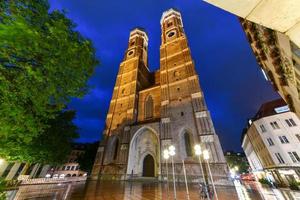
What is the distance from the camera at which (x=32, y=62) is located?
4922mm

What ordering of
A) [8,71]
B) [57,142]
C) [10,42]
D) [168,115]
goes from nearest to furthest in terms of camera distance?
[10,42] → [8,71] → [57,142] → [168,115]

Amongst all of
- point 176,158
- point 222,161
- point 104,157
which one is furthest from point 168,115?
point 104,157

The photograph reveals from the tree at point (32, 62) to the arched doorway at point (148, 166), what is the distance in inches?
597

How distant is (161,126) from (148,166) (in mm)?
5833

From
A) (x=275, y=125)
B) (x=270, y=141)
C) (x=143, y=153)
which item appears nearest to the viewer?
(x=143, y=153)

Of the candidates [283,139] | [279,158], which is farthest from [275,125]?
[279,158]

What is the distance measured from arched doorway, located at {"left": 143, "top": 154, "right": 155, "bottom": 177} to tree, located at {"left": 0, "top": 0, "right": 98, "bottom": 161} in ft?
49.7

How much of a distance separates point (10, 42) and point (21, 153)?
15180mm

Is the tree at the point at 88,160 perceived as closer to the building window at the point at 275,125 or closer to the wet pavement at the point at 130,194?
the wet pavement at the point at 130,194

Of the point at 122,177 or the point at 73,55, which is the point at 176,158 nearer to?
the point at 122,177

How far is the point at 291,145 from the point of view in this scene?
56.9 feet

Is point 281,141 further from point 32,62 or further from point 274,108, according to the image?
point 32,62

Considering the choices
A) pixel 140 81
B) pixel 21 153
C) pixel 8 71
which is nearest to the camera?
pixel 8 71

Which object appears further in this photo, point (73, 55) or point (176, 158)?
point (176, 158)
